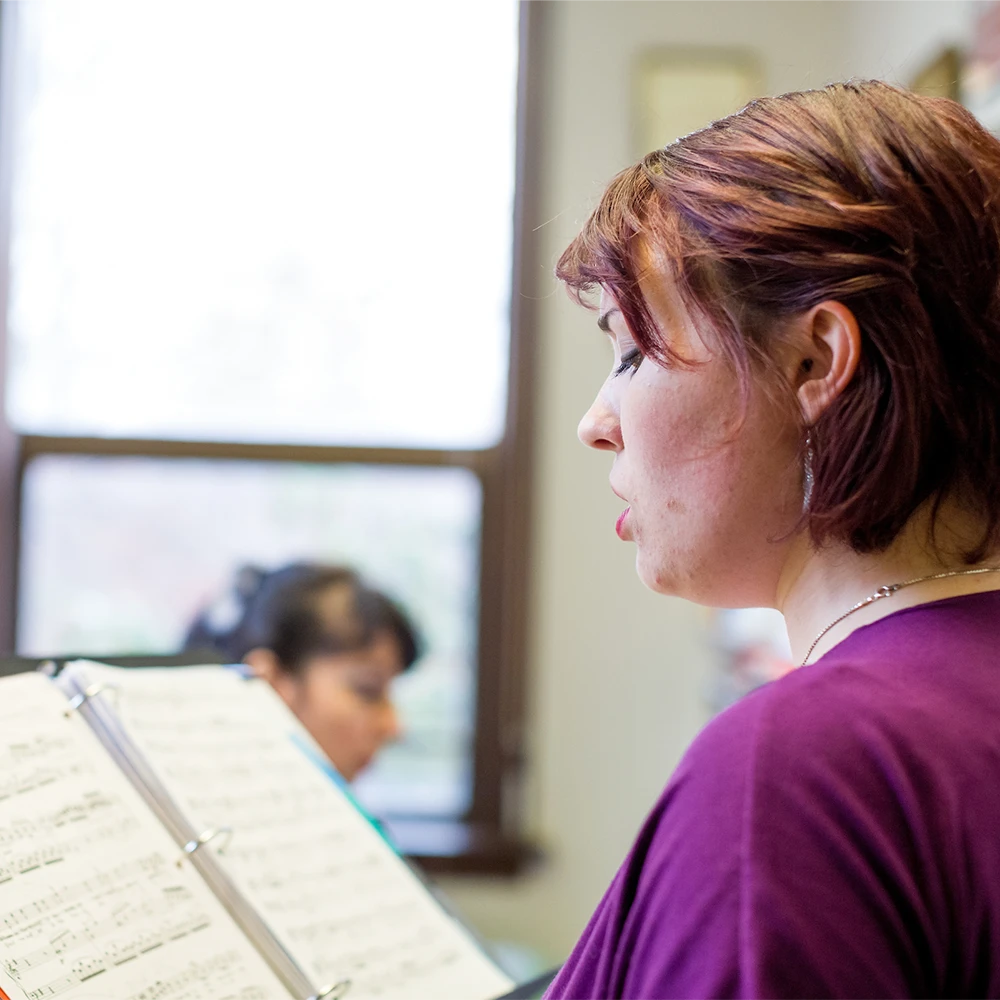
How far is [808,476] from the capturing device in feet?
2.38

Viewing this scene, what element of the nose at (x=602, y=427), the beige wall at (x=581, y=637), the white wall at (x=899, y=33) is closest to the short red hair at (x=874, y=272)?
the nose at (x=602, y=427)

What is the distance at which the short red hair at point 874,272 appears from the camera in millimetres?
684

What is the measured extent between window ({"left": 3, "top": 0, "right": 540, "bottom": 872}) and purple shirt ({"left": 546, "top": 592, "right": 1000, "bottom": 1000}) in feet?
7.05

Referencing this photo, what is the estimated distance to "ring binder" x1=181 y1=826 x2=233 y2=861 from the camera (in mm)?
985

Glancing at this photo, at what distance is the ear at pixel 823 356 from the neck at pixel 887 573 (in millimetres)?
87

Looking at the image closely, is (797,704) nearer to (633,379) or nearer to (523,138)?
(633,379)

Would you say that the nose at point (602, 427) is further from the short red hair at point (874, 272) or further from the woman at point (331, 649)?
the woman at point (331, 649)

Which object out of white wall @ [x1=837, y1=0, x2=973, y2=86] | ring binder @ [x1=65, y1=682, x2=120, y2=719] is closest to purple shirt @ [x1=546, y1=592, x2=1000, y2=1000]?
ring binder @ [x1=65, y1=682, x2=120, y2=719]

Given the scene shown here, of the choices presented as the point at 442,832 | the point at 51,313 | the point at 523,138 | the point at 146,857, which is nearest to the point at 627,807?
the point at 442,832

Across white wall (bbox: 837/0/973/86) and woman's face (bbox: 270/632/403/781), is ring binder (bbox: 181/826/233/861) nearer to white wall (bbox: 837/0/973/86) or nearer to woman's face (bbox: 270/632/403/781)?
woman's face (bbox: 270/632/403/781)

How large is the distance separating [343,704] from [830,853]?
163 centimetres

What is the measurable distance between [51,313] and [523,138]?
3.74 feet

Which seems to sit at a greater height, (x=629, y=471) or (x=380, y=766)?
(x=629, y=471)

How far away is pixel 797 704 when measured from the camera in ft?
1.90
